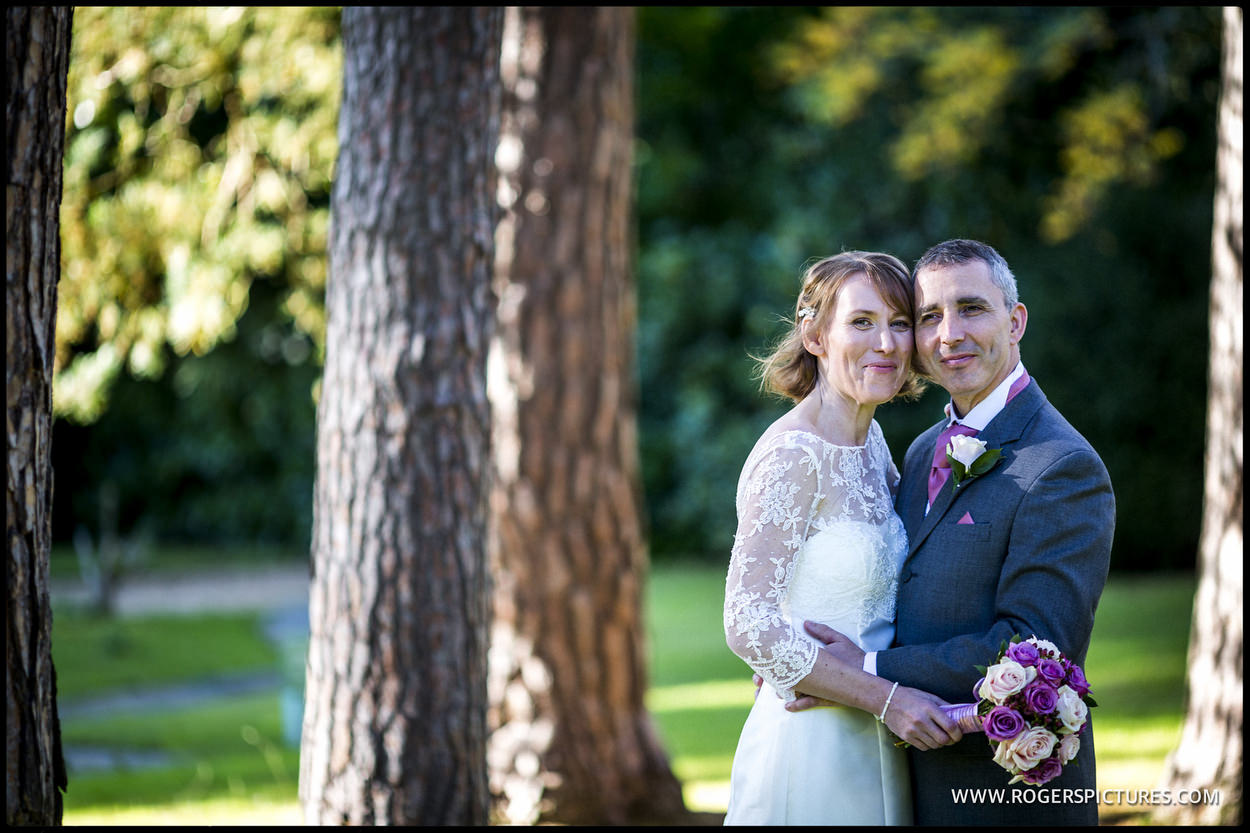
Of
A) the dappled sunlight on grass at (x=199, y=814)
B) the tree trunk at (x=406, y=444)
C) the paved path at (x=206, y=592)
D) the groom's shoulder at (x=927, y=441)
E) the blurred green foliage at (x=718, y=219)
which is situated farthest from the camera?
the paved path at (x=206, y=592)

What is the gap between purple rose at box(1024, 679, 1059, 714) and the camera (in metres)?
2.63

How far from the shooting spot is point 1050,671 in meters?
2.66

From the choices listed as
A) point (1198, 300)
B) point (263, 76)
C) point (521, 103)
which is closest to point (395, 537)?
point (521, 103)

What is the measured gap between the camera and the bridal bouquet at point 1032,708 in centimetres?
264

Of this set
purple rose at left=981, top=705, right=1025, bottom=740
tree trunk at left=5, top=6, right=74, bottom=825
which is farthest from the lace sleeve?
tree trunk at left=5, top=6, right=74, bottom=825

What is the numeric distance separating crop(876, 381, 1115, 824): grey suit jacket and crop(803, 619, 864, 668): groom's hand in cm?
6

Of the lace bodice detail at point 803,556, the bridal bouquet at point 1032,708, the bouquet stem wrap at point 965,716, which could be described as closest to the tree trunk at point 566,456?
the lace bodice detail at point 803,556

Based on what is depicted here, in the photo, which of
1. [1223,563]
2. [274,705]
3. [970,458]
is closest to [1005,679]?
[970,458]

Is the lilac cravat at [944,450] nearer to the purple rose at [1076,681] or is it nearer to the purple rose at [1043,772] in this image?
the purple rose at [1076,681]

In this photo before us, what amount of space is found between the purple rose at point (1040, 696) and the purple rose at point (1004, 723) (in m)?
0.04

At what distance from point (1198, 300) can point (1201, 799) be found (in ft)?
33.6

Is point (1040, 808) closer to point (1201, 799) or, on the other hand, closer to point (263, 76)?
point (1201, 799)

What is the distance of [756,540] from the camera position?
2.95m

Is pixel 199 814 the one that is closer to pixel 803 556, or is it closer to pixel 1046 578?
pixel 803 556
